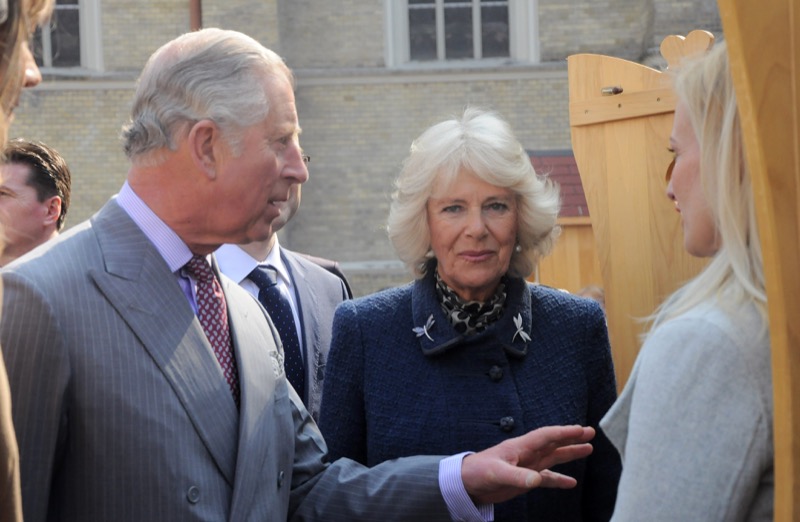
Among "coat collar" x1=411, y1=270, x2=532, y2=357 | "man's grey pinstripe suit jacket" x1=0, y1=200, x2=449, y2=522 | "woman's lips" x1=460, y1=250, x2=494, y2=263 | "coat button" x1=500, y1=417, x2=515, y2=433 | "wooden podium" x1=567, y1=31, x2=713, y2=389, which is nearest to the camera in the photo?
"man's grey pinstripe suit jacket" x1=0, y1=200, x2=449, y2=522

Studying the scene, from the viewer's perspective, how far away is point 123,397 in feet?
7.39

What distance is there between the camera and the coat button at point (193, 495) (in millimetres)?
2289

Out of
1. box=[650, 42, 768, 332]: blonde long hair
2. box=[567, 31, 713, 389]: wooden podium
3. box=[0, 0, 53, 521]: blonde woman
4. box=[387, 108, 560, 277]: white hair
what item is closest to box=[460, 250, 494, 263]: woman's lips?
box=[387, 108, 560, 277]: white hair

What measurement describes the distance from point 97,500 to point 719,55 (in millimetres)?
1408

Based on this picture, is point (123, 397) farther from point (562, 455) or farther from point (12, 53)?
point (562, 455)

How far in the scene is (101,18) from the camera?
16.9 m

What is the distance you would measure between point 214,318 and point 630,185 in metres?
1.66

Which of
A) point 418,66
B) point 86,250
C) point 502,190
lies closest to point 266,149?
point 86,250

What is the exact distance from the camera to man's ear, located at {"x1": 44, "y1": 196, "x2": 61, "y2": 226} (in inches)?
176

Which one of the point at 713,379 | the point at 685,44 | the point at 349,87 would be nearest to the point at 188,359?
the point at 713,379

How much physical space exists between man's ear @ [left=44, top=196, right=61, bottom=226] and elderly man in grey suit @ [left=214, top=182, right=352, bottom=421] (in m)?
0.68

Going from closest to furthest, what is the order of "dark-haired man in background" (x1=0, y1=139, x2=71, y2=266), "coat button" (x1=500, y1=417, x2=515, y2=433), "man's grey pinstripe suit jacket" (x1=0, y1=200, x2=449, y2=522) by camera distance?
"man's grey pinstripe suit jacket" (x1=0, y1=200, x2=449, y2=522) → "coat button" (x1=500, y1=417, x2=515, y2=433) → "dark-haired man in background" (x1=0, y1=139, x2=71, y2=266)

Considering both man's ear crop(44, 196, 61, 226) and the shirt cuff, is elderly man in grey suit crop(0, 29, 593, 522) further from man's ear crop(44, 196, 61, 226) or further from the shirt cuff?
man's ear crop(44, 196, 61, 226)

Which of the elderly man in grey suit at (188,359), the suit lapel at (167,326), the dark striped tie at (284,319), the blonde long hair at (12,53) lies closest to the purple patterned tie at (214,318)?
the elderly man in grey suit at (188,359)
